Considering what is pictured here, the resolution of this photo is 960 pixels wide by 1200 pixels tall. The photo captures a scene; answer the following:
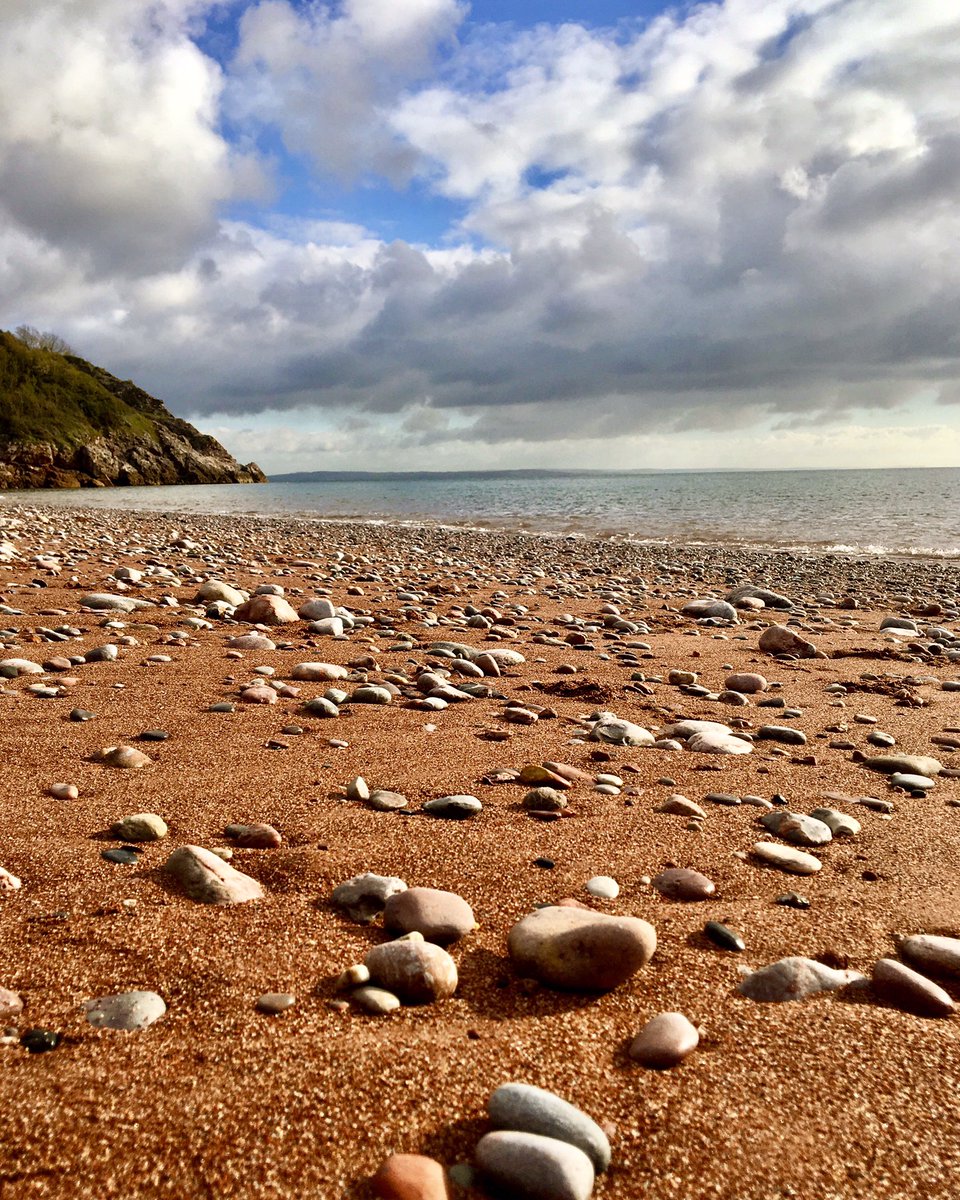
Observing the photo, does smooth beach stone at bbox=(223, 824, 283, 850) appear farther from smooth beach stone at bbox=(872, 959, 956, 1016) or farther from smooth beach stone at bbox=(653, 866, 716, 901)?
smooth beach stone at bbox=(872, 959, 956, 1016)

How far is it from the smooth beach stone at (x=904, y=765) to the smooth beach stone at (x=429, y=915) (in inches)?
102

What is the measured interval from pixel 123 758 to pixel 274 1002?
6.43 ft

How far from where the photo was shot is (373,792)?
308 centimetres

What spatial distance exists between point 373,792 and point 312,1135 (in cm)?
180

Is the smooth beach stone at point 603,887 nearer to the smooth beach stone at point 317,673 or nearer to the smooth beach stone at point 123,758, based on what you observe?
the smooth beach stone at point 123,758

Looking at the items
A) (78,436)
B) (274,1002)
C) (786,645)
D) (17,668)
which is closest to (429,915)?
(274,1002)

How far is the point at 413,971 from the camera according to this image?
1.75 m

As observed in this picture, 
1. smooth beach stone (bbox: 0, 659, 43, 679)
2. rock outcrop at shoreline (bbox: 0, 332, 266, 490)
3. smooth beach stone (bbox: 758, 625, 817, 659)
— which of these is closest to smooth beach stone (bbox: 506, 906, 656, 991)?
smooth beach stone (bbox: 0, 659, 43, 679)

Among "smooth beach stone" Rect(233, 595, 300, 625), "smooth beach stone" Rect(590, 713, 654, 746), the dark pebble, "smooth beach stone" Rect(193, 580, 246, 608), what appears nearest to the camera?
the dark pebble

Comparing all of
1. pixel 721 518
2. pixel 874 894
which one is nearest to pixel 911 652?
pixel 874 894

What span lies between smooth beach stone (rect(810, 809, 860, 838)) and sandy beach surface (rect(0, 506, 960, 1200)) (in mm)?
40

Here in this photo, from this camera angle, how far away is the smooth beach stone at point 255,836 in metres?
2.53

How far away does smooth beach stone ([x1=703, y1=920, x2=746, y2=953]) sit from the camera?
2.02 m

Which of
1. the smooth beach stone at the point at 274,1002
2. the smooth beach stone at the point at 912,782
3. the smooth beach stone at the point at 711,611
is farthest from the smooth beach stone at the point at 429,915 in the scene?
the smooth beach stone at the point at 711,611
